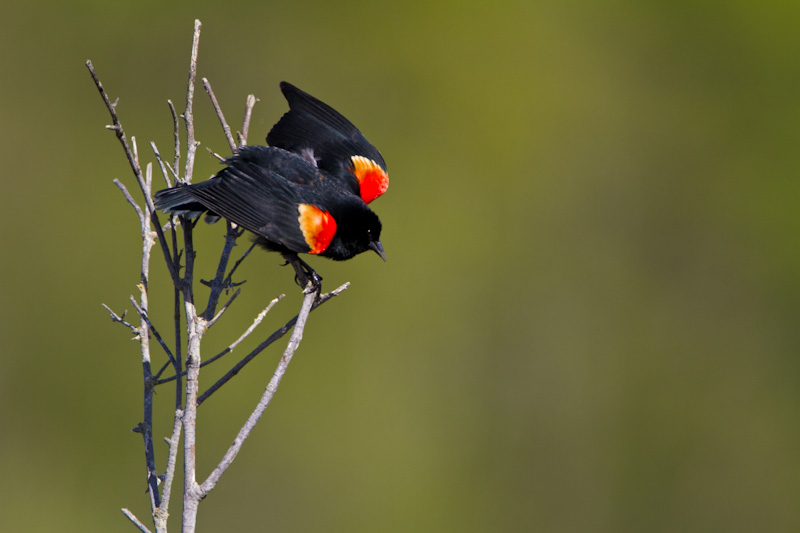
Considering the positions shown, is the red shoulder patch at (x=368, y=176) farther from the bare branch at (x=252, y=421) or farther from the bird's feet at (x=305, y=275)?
the bare branch at (x=252, y=421)

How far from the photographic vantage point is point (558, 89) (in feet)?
26.2

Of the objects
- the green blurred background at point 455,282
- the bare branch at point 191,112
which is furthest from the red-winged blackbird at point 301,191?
the green blurred background at point 455,282

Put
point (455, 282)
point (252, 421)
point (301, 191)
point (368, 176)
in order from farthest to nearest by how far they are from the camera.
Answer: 1. point (455, 282)
2. point (368, 176)
3. point (301, 191)
4. point (252, 421)

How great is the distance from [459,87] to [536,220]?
1.41 metres

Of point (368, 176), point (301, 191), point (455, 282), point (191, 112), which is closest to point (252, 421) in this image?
point (191, 112)

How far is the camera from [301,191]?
2.71 m

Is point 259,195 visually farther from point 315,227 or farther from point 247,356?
point 247,356

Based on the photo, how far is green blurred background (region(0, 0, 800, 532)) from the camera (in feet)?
21.2

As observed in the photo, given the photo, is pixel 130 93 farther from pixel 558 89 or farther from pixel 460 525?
pixel 460 525

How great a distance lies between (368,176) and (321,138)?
240mm

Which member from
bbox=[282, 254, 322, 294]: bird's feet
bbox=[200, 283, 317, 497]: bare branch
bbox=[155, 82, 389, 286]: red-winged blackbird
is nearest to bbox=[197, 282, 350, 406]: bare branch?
bbox=[200, 283, 317, 497]: bare branch

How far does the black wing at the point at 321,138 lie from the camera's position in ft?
10.6

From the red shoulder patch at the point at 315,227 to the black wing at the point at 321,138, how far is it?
1.69 feet

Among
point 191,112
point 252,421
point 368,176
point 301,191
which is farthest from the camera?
point 368,176
